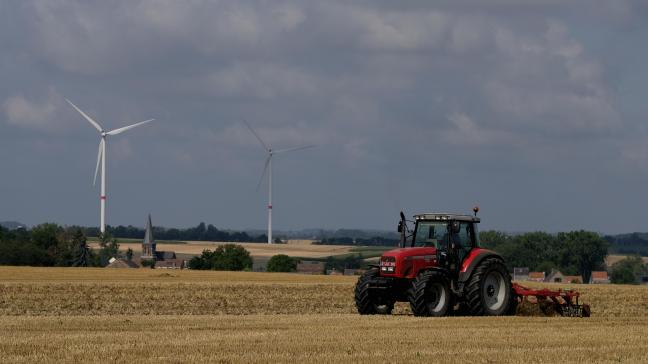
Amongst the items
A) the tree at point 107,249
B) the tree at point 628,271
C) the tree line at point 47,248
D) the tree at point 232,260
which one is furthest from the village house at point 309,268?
the tree at point 628,271

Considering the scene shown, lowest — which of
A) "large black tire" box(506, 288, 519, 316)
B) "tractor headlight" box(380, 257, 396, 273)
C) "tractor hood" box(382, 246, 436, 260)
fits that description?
"large black tire" box(506, 288, 519, 316)

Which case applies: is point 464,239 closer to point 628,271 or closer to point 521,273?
point 521,273

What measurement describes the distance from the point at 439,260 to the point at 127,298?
1561cm

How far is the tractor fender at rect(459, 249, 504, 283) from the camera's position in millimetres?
25703

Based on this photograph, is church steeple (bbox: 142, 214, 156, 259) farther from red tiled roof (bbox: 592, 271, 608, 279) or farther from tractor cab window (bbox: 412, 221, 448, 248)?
tractor cab window (bbox: 412, 221, 448, 248)

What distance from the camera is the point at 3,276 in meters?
57.9

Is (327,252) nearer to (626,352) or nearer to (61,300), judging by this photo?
(61,300)

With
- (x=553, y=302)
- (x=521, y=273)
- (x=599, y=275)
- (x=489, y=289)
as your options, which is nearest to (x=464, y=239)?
(x=489, y=289)

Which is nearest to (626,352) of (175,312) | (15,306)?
(175,312)

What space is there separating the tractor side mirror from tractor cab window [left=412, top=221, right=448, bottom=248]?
18 centimetres

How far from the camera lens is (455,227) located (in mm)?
25875

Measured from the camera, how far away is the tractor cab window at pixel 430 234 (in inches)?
1030

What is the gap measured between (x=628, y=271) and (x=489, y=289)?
333 ft

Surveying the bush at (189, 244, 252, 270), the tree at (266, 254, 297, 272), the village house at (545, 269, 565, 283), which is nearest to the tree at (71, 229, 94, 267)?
the bush at (189, 244, 252, 270)
